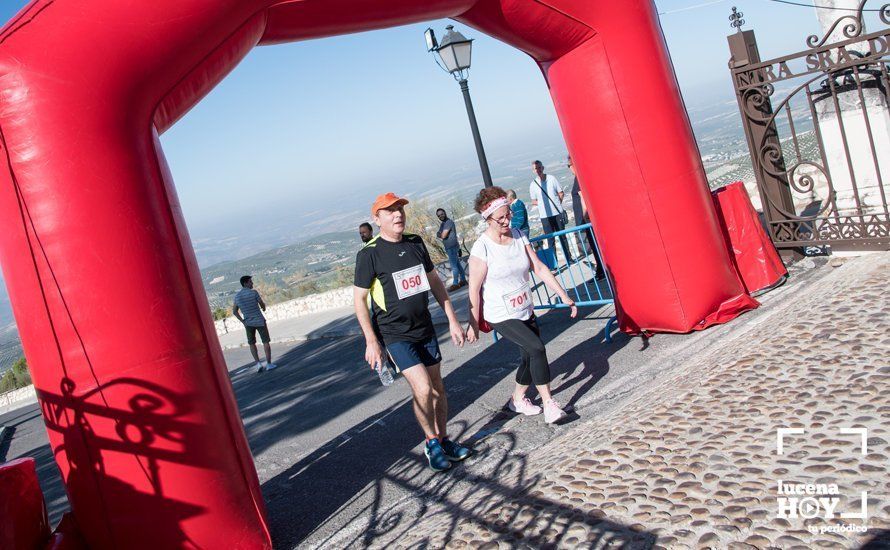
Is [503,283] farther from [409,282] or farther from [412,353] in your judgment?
[412,353]

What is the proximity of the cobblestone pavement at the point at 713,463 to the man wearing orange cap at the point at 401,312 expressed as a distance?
1.37 feet

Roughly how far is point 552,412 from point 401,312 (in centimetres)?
136

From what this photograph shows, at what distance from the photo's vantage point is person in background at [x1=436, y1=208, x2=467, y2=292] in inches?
551

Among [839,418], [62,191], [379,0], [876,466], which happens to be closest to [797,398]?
[839,418]

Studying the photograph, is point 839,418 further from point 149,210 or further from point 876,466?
point 149,210

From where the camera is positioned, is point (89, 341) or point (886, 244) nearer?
point (89, 341)

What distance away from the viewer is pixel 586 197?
686 cm

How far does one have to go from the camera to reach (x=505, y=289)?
17.5 feet

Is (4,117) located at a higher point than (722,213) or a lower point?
higher

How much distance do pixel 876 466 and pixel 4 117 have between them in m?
4.70

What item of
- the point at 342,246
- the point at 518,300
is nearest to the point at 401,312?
the point at 518,300

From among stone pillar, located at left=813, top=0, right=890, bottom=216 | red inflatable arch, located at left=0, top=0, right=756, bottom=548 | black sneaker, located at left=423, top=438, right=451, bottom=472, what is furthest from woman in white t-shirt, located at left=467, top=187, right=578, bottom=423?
stone pillar, located at left=813, top=0, right=890, bottom=216

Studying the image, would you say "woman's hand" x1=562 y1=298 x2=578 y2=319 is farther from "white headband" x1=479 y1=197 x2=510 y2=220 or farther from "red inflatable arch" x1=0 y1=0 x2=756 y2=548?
"red inflatable arch" x1=0 y1=0 x2=756 y2=548

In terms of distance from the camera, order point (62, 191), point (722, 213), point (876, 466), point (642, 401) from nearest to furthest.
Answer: point (876, 466) → point (62, 191) → point (642, 401) → point (722, 213)
